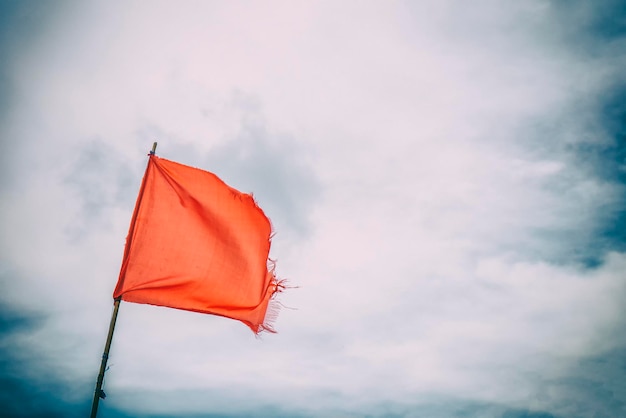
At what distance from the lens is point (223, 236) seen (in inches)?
421

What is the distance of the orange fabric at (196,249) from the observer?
373 inches

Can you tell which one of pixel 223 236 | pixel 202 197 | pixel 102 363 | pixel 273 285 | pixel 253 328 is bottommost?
pixel 102 363

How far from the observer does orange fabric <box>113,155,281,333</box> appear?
31.1 ft

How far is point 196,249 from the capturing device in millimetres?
10172

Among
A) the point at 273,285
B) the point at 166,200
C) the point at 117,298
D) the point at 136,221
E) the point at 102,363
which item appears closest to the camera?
the point at 102,363

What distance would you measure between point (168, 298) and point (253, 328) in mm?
2024

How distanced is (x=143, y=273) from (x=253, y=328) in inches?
107

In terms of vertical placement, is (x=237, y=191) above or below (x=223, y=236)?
above

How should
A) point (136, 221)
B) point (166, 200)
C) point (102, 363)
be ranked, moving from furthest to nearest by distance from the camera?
point (166, 200)
point (136, 221)
point (102, 363)

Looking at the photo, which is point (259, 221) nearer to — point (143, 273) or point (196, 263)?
point (196, 263)

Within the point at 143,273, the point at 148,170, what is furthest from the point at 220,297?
the point at 148,170

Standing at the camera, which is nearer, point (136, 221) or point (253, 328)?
point (136, 221)

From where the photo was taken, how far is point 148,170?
9.98 m

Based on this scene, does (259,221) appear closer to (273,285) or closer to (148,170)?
(273,285)
